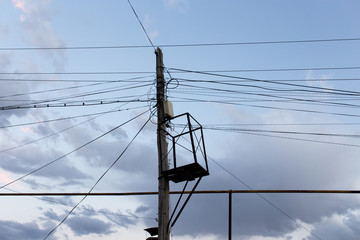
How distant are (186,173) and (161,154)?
1231mm

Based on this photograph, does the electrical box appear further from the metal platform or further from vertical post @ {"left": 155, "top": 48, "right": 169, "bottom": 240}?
the metal platform

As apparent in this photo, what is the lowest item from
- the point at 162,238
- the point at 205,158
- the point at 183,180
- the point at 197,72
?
the point at 162,238

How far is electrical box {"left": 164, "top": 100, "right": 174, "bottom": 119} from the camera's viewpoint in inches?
458

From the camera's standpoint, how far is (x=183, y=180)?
1073 cm

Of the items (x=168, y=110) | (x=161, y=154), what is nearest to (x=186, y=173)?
(x=161, y=154)

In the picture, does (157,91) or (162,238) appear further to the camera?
(157,91)

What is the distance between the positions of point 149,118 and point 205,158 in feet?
9.74

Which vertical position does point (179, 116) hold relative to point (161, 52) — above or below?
below

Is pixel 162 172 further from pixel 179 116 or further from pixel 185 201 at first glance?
pixel 179 116

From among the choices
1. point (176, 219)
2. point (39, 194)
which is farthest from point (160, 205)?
point (39, 194)

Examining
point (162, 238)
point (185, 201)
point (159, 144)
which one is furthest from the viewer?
point (159, 144)

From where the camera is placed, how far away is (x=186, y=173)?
10.3 meters

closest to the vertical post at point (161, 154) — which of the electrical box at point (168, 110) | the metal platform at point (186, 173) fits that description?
the electrical box at point (168, 110)

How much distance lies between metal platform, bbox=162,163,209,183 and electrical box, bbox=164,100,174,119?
2.22 meters
